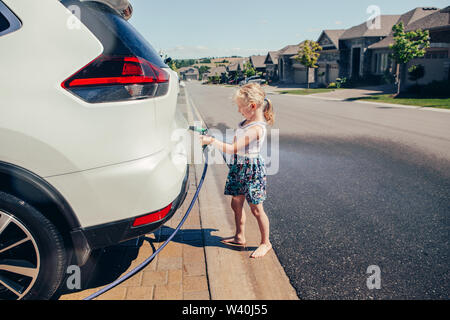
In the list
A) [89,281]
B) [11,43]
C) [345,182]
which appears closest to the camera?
[11,43]

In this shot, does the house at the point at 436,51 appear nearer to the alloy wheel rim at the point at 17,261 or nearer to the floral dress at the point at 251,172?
the floral dress at the point at 251,172

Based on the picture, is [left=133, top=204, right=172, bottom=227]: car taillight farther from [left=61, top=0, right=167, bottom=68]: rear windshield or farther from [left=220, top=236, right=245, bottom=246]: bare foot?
[left=220, top=236, right=245, bottom=246]: bare foot

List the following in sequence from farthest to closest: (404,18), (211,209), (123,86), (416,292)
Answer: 1. (404,18)
2. (211,209)
3. (416,292)
4. (123,86)

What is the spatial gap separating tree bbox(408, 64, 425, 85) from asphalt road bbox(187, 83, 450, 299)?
65.9 ft

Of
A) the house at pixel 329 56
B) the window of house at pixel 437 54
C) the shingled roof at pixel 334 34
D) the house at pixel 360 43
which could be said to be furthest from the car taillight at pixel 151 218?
the shingled roof at pixel 334 34

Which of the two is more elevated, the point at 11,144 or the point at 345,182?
the point at 11,144

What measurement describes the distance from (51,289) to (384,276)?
7.94ft

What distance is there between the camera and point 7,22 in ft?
6.24

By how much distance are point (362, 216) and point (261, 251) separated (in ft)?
4.87

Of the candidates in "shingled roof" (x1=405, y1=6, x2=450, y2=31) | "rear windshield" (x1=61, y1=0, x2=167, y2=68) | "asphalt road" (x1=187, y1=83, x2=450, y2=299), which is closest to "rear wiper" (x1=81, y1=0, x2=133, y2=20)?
"rear windshield" (x1=61, y1=0, x2=167, y2=68)

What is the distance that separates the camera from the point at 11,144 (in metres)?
1.90

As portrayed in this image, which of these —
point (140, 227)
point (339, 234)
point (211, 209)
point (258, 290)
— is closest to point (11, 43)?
point (140, 227)

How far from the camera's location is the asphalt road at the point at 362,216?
2.69 metres

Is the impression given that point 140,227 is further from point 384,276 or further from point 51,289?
point 384,276
